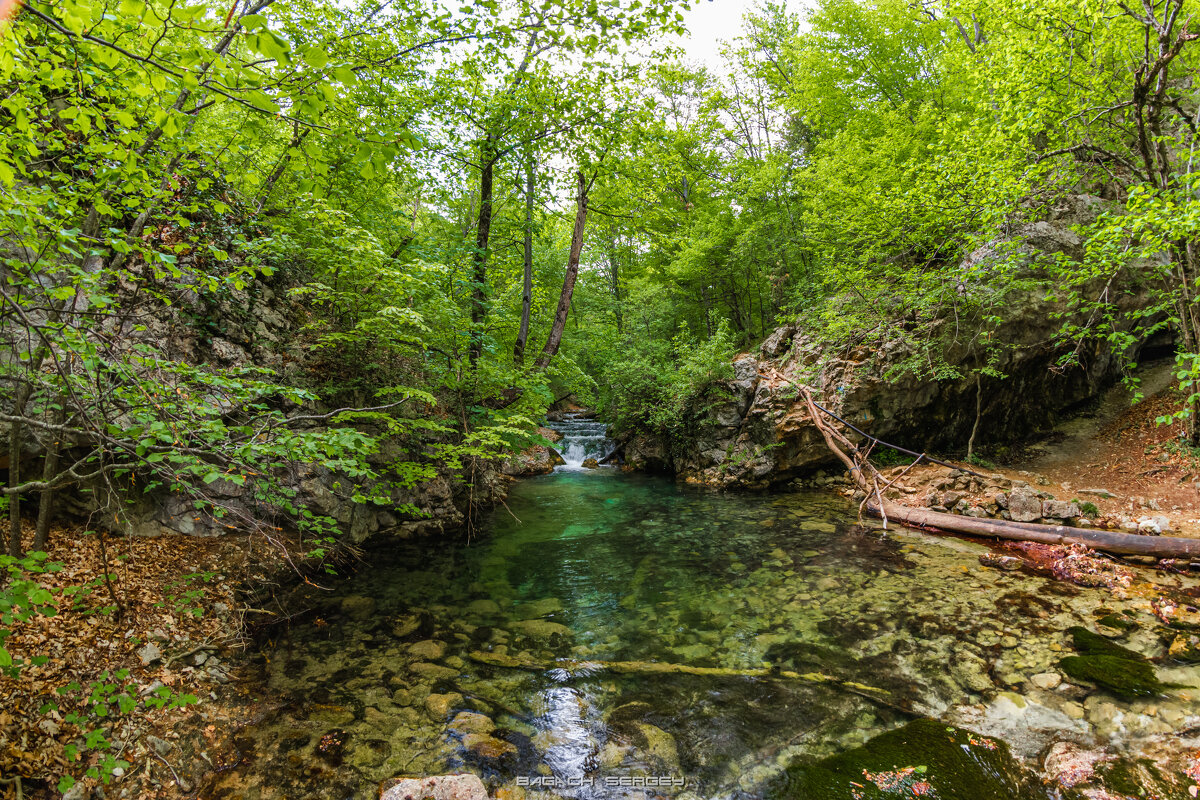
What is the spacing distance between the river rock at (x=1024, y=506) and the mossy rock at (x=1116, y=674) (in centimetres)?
424

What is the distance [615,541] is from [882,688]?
17.7 feet

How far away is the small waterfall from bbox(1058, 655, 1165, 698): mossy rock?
1448cm

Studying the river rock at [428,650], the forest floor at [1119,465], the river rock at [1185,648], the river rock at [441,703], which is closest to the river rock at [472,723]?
the river rock at [441,703]

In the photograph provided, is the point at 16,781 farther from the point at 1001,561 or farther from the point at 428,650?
the point at 1001,561

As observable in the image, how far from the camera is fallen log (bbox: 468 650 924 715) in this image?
4398 millimetres

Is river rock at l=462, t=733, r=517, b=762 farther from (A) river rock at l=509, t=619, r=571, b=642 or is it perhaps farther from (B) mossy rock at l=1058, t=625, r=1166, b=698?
(B) mossy rock at l=1058, t=625, r=1166, b=698

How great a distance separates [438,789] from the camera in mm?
3109

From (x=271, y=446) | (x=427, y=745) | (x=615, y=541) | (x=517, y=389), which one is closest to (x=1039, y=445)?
(x=615, y=541)

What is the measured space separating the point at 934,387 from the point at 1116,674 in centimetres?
888

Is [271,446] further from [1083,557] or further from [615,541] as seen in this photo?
[1083,557]

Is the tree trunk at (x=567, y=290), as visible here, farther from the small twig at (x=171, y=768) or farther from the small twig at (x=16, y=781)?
the small twig at (x=16, y=781)

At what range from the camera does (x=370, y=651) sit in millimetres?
4977

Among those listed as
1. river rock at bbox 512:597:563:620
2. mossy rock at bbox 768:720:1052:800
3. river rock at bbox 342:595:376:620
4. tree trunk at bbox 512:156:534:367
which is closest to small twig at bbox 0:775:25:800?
river rock at bbox 342:595:376:620

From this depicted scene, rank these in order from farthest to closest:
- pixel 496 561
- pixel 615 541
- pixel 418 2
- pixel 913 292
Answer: pixel 913 292
pixel 615 541
pixel 496 561
pixel 418 2
